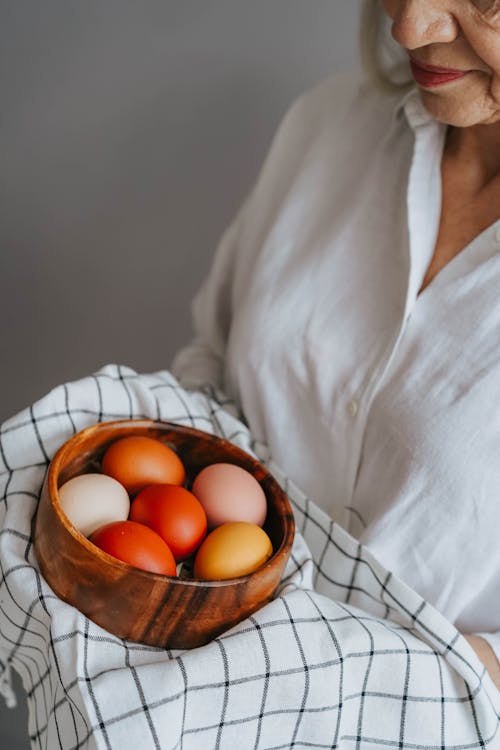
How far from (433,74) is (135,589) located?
1.79 ft

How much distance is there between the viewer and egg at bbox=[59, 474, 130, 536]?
68 centimetres

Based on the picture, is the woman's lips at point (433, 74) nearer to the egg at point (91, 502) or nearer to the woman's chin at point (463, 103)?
the woman's chin at point (463, 103)

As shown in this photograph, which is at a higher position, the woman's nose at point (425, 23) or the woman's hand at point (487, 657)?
the woman's nose at point (425, 23)

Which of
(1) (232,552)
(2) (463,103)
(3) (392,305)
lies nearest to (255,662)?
(1) (232,552)

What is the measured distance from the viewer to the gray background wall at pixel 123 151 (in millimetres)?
1193

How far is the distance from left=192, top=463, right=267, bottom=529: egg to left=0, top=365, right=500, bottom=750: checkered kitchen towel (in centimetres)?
6

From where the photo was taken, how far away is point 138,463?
0.73m

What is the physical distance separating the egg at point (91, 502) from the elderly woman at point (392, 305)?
0.26m

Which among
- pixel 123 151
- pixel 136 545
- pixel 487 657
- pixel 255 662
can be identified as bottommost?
pixel 487 657

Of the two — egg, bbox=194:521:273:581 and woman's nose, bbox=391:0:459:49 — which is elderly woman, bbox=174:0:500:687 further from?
egg, bbox=194:521:273:581

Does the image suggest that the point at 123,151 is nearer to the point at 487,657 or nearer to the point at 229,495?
the point at 229,495

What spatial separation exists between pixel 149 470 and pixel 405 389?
0.87ft

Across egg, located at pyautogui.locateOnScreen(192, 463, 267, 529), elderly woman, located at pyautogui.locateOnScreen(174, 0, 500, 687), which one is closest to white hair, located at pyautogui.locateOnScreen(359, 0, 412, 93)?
elderly woman, located at pyautogui.locateOnScreen(174, 0, 500, 687)

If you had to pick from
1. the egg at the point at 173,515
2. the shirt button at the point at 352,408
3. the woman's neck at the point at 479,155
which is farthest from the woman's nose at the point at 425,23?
the egg at the point at 173,515
